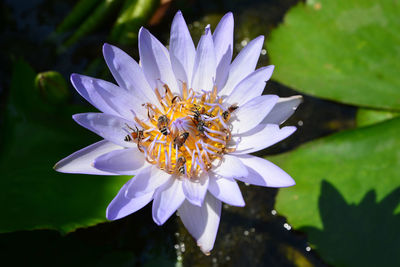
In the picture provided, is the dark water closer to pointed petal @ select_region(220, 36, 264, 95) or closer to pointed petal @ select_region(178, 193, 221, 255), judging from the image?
pointed petal @ select_region(178, 193, 221, 255)

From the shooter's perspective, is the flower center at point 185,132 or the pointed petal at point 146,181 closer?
the pointed petal at point 146,181

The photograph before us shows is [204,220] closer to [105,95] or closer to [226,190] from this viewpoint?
[226,190]

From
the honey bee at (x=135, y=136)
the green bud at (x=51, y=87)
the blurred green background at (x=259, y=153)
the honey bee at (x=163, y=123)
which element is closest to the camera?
the honey bee at (x=135, y=136)

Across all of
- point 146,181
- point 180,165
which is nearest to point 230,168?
point 180,165

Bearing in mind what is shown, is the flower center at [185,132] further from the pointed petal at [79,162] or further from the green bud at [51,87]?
the green bud at [51,87]

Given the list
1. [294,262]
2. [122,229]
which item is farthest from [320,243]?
[122,229]

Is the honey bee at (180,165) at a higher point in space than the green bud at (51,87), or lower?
lower

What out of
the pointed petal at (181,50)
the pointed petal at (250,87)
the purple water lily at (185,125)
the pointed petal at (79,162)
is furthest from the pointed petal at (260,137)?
the pointed petal at (79,162)
